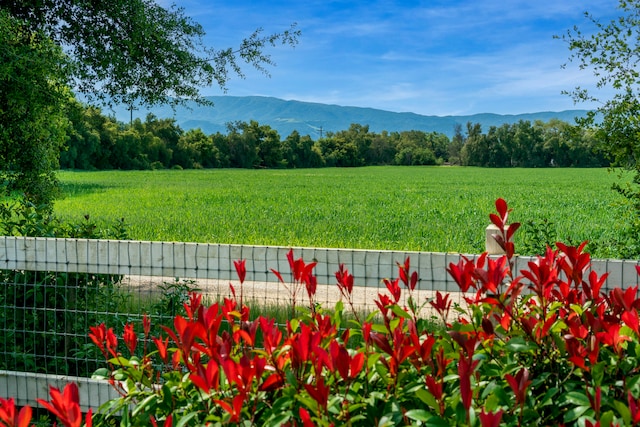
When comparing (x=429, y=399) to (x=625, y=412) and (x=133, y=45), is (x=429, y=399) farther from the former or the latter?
(x=133, y=45)

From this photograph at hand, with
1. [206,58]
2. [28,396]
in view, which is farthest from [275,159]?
[28,396]

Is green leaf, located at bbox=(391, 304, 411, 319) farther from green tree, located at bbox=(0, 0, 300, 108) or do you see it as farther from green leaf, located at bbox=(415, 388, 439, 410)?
green tree, located at bbox=(0, 0, 300, 108)

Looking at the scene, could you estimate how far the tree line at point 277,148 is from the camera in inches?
2891

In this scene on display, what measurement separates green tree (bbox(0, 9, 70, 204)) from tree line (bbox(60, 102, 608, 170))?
A: 55.7m

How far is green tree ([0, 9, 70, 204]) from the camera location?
932cm

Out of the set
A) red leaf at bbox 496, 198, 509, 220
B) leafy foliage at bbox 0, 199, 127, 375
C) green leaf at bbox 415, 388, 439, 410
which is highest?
red leaf at bbox 496, 198, 509, 220

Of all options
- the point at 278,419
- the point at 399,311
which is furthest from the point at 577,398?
the point at 278,419

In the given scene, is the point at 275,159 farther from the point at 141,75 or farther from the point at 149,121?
the point at 141,75

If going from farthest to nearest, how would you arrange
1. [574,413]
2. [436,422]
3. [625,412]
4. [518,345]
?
[518,345], [574,413], [436,422], [625,412]

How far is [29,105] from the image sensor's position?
33.0 ft

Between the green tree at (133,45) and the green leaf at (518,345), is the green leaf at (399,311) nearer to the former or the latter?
the green leaf at (518,345)

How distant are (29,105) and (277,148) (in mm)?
91036

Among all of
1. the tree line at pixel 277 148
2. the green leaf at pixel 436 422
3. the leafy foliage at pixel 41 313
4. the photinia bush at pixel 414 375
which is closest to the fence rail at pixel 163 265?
the leafy foliage at pixel 41 313

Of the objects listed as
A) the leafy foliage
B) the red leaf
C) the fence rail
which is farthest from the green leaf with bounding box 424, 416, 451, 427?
the leafy foliage
